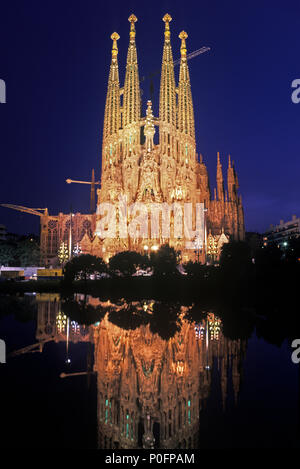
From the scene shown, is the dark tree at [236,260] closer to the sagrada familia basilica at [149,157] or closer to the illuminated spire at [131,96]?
the sagrada familia basilica at [149,157]

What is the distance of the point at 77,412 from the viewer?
6.94 m

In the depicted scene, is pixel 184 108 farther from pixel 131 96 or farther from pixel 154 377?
pixel 154 377

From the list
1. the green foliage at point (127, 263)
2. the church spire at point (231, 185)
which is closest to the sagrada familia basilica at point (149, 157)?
the church spire at point (231, 185)

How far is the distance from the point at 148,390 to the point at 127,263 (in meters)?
26.0

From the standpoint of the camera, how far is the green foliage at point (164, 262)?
31.1 m

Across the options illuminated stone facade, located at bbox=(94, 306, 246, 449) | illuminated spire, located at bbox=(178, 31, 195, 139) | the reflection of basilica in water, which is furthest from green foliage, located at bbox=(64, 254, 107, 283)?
illuminated spire, located at bbox=(178, 31, 195, 139)

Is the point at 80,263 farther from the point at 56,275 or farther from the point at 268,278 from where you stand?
the point at 268,278

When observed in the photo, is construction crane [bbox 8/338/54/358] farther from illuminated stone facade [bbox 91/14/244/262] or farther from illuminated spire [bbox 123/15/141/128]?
illuminated spire [bbox 123/15/141/128]

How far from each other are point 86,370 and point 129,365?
1318 mm

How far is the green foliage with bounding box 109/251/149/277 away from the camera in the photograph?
111ft

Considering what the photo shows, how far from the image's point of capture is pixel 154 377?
873 centimetres

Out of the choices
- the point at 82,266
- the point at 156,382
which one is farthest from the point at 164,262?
the point at 156,382

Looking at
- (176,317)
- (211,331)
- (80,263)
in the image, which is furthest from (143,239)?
(211,331)

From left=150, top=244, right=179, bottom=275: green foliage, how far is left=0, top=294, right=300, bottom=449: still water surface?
16604mm
